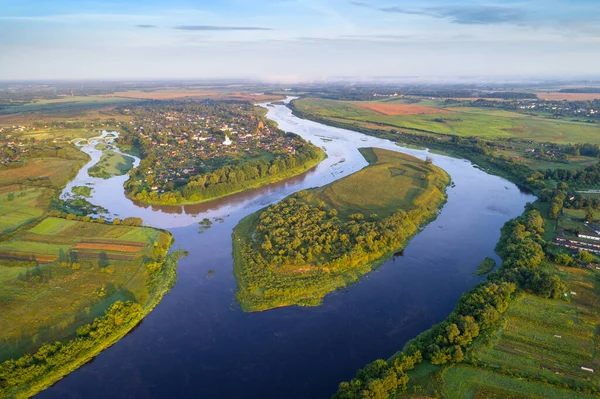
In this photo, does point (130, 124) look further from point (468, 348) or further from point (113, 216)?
point (468, 348)

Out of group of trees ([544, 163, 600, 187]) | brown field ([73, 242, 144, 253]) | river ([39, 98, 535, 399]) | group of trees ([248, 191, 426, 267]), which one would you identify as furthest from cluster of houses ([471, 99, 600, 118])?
brown field ([73, 242, 144, 253])

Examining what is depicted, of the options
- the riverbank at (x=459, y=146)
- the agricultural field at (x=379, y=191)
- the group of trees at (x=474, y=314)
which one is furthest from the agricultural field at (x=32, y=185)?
the riverbank at (x=459, y=146)

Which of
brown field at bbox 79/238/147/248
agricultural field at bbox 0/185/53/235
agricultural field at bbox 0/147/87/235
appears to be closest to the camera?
brown field at bbox 79/238/147/248

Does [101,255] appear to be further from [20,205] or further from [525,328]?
[525,328]

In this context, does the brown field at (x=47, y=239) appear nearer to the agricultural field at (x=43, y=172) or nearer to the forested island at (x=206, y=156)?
the forested island at (x=206, y=156)

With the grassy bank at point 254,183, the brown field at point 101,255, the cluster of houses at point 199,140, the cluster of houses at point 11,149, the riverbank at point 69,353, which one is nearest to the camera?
the riverbank at point 69,353

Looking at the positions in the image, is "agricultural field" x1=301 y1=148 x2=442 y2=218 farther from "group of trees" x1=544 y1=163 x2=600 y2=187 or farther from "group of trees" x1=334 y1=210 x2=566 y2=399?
"group of trees" x1=544 y1=163 x2=600 y2=187

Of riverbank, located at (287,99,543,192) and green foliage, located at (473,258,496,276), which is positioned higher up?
riverbank, located at (287,99,543,192)
